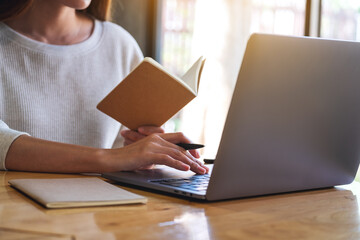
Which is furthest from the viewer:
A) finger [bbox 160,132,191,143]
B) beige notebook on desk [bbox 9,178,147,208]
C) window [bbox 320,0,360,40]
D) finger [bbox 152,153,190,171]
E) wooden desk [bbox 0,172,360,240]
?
window [bbox 320,0,360,40]

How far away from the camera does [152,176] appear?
3.40 feet

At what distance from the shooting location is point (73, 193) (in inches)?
32.0

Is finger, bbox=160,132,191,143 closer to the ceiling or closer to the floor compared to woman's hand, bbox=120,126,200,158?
closer to the ceiling

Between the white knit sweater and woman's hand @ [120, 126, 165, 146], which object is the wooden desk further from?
the white knit sweater

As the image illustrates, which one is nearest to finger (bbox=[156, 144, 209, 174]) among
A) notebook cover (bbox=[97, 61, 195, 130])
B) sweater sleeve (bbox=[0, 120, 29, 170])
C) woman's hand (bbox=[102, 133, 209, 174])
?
woman's hand (bbox=[102, 133, 209, 174])

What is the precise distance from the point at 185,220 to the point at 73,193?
8.3 inches

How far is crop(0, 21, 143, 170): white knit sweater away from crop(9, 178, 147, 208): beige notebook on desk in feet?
2.48

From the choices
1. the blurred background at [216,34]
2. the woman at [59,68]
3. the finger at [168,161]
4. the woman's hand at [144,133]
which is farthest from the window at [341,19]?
the finger at [168,161]

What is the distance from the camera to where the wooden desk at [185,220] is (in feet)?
2.10

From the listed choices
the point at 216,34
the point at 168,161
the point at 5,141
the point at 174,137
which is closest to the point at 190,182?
the point at 168,161

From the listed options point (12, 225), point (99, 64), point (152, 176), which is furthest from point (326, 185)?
point (99, 64)

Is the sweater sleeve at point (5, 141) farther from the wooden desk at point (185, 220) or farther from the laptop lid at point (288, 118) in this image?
the laptop lid at point (288, 118)

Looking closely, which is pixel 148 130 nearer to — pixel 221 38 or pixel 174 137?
pixel 174 137

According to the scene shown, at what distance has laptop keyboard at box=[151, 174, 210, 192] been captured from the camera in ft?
2.99
